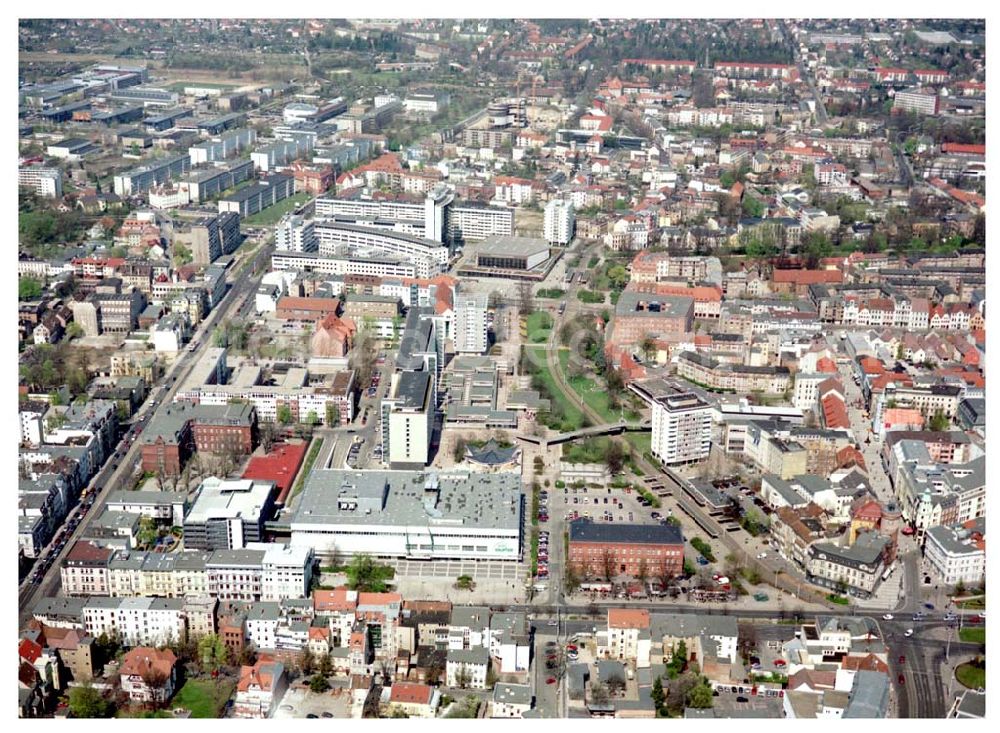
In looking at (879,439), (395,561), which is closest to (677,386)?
(879,439)

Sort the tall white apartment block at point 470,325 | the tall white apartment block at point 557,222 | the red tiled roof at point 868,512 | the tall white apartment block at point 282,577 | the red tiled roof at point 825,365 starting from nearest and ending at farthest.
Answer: the tall white apartment block at point 282,577
the red tiled roof at point 868,512
the red tiled roof at point 825,365
the tall white apartment block at point 470,325
the tall white apartment block at point 557,222

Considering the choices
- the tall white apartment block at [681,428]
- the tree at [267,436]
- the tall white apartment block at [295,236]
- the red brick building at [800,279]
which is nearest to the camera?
the tall white apartment block at [681,428]

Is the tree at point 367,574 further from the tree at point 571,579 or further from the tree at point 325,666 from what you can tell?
the tree at point 571,579

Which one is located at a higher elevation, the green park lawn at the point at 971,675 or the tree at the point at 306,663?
the tree at the point at 306,663

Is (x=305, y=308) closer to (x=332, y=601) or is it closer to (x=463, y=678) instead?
(x=332, y=601)

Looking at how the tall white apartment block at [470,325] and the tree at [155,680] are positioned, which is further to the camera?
the tall white apartment block at [470,325]

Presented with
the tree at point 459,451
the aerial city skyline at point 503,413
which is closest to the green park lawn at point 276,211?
the aerial city skyline at point 503,413

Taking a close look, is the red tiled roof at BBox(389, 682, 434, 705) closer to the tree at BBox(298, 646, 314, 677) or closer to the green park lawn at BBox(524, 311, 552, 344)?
the tree at BBox(298, 646, 314, 677)

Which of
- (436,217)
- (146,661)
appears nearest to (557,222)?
(436,217)
